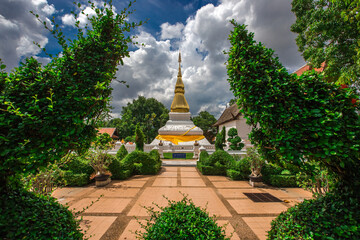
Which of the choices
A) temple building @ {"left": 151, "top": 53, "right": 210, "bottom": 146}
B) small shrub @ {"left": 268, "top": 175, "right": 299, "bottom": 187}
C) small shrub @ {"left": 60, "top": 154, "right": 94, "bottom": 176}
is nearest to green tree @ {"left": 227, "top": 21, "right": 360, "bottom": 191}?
small shrub @ {"left": 268, "top": 175, "right": 299, "bottom": 187}

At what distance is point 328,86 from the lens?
2703 mm

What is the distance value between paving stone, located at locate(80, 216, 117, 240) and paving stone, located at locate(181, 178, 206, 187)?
448cm

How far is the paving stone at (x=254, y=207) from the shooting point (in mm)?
5730

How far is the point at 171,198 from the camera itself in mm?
6906

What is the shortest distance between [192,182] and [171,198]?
261 cm

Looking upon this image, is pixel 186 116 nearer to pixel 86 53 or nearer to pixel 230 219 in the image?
pixel 230 219

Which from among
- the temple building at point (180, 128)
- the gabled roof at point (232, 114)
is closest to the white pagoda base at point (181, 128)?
the temple building at point (180, 128)

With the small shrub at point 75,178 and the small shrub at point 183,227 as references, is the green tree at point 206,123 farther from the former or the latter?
the small shrub at point 183,227

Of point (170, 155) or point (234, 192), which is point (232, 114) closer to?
point (170, 155)

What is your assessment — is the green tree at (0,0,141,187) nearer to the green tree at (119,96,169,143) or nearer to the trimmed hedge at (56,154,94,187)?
the trimmed hedge at (56,154,94,187)

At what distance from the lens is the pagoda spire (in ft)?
84.4

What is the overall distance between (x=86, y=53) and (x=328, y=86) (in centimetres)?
430

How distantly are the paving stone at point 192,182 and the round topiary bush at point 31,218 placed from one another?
6.72 m

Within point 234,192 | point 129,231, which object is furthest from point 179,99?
point 129,231
